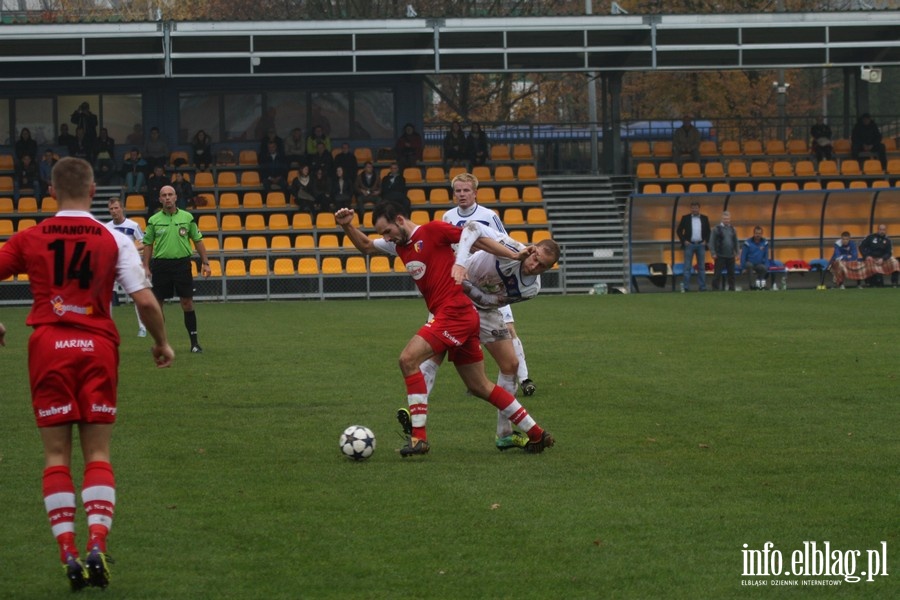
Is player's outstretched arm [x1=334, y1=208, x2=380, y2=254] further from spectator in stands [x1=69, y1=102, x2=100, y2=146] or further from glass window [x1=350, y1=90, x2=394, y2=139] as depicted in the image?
glass window [x1=350, y1=90, x2=394, y2=139]

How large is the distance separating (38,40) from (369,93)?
9.20 m

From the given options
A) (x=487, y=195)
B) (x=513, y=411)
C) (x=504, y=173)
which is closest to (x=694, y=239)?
(x=487, y=195)

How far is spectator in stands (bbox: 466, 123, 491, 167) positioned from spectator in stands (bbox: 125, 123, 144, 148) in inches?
364

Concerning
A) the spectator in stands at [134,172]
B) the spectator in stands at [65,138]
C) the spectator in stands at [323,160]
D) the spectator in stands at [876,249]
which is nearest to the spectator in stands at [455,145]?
the spectator in stands at [323,160]

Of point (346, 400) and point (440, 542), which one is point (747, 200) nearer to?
point (346, 400)

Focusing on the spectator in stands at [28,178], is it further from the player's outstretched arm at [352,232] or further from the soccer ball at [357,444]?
the soccer ball at [357,444]

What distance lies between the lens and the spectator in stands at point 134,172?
3409 cm

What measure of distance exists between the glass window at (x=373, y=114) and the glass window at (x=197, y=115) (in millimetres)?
3886

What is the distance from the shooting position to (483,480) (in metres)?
8.12

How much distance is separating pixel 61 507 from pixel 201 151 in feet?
100

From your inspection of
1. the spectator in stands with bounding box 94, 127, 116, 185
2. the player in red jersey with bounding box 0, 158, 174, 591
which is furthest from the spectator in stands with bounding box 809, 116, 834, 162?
the player in red jersey with bounding box 0, 158, 174, 591

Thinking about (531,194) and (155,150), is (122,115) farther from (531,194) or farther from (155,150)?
(531,194)

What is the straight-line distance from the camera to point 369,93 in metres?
38.4

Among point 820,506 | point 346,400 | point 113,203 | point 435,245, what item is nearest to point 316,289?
point 113,203
